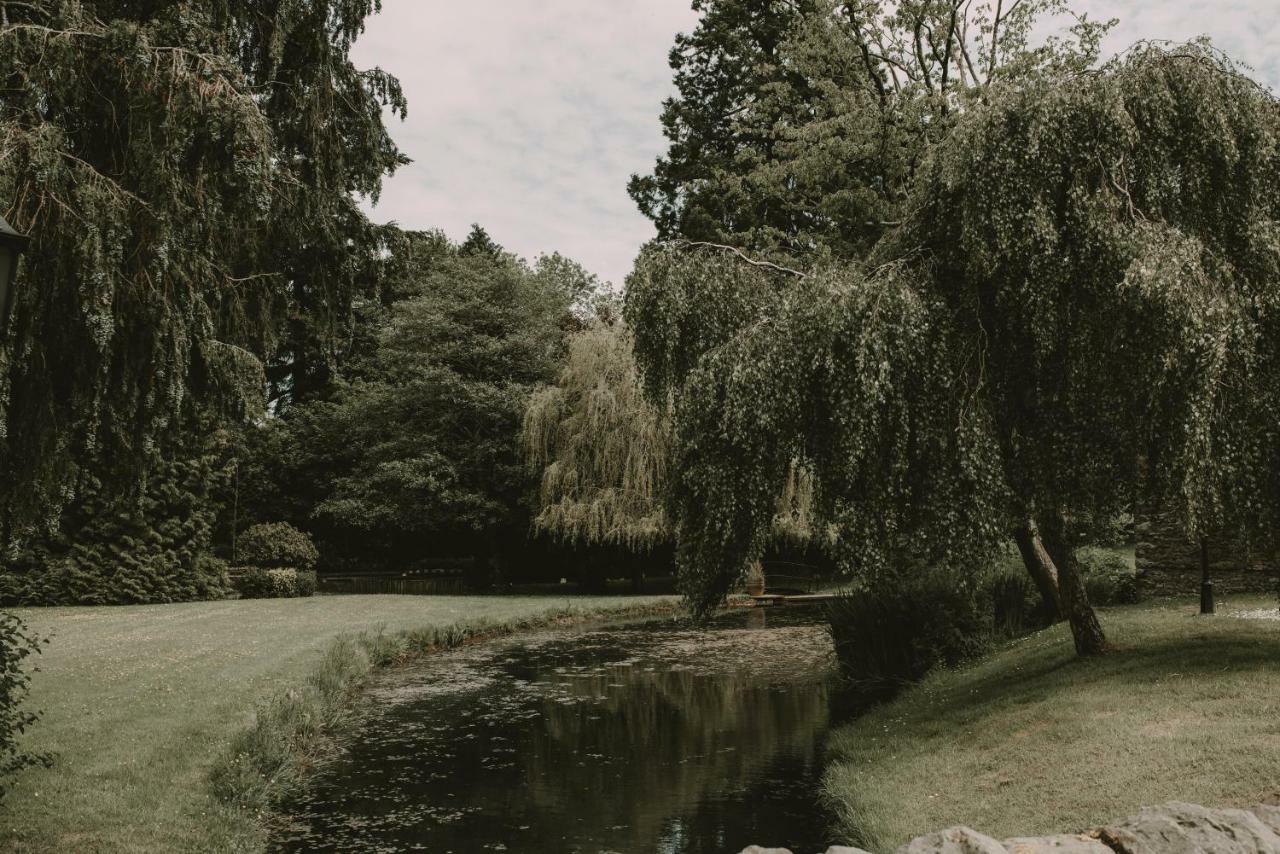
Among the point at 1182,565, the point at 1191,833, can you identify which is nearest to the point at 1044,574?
the point at 1182,565

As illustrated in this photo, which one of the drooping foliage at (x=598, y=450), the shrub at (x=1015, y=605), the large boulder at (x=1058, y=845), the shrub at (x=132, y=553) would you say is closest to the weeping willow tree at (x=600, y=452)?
the drooping foliage at (x=598, y=450)

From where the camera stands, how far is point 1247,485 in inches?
306

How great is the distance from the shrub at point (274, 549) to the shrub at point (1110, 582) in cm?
1933

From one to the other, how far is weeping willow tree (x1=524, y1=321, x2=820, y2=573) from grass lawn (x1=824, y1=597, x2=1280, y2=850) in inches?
579

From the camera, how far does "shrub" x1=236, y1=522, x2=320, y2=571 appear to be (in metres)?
26.2

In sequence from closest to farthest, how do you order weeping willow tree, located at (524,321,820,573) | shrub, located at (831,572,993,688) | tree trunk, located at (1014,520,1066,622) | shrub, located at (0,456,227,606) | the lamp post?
1. the lamp post
2. shrub, located at (831,572,993,688)
3. tree trunk, located at (1014,520,1066,622)
4. shrub, located at (0,456,227,606)
5. weeping willow tree, located at (524,321,820,573)

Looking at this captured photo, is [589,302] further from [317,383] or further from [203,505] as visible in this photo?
[203,505]

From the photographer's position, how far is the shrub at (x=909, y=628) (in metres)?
12.6

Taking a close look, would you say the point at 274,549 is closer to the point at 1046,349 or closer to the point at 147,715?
the point at 147,715

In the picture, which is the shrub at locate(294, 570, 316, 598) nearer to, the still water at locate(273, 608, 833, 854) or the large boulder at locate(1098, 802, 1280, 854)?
the still water at locate(273, 608, 833, 854)

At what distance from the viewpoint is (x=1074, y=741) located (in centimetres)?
718

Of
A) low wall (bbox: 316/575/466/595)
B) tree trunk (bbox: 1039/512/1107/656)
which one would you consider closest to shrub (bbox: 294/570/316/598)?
low wall (bbox: 316/575/466/595)

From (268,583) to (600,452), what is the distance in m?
9.17

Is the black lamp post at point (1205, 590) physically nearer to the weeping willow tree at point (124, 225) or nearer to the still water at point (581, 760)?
the still water at point (581, 760)
